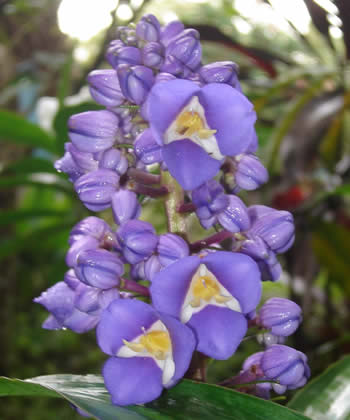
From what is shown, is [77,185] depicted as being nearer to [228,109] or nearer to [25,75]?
[228,109]

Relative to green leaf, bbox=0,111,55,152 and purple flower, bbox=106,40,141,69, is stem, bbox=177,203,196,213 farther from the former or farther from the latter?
green leaf, bbox=0,111,55,152

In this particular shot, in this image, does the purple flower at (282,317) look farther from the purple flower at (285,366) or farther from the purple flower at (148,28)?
the purple flower at (148,28)

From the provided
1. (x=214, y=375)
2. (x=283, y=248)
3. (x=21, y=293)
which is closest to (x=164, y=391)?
(x=283, y=248)

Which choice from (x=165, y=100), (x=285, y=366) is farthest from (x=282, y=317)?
(x=165, y=100)

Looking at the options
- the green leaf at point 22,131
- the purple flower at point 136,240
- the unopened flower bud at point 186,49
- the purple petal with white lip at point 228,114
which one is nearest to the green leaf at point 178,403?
A: the purple flower at point 136,240

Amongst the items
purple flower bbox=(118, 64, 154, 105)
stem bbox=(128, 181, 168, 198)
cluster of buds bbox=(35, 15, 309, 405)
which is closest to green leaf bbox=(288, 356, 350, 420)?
cluster of buds bbox=(35, 15, 309, 405)

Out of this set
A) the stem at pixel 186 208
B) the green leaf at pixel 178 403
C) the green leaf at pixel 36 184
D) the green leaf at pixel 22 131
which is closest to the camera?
the green leaf at pixel 178 403

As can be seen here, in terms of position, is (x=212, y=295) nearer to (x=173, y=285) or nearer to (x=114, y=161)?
(x=173, y=285)
